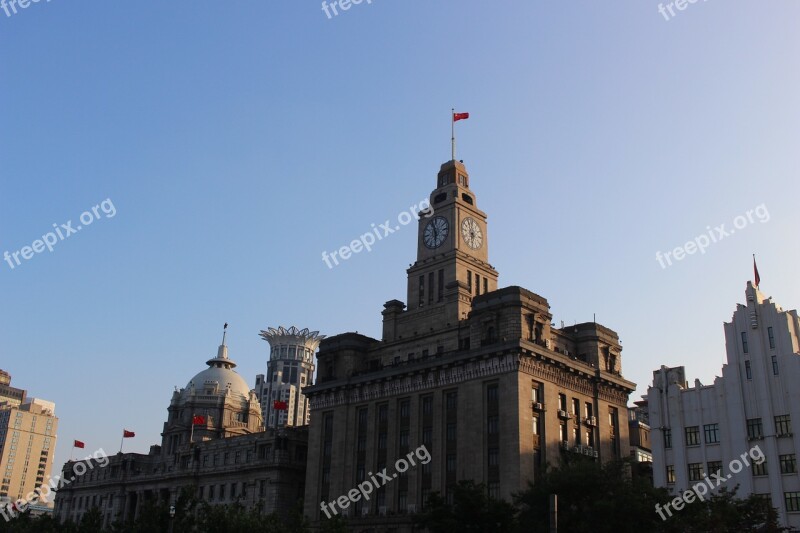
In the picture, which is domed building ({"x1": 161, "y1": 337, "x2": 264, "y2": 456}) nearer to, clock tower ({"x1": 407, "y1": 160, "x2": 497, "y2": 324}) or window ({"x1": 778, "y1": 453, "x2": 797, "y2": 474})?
clock tower ({"x1": 407, "y1": 160, "x2": 497, "y2": 324})

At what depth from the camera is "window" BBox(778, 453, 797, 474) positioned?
5710 centimetres

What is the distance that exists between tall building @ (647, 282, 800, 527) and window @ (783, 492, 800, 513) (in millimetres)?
62

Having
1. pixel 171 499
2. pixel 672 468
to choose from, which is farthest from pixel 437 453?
pixel 171 499

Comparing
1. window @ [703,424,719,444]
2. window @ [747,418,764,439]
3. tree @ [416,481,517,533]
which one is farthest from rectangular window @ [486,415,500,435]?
window @ [747,418,764,439]

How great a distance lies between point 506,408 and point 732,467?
68.8ft

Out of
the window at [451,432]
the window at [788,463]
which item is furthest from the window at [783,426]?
the window at [451,432]

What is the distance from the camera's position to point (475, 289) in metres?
91.5

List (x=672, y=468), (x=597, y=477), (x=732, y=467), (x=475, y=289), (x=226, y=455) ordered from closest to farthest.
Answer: (x=597, y=477) < (x=732, y=467) < (x=672, y=468) < (x=475, y=289) < (x=226, y=455)

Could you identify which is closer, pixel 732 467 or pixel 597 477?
pixel 597 477

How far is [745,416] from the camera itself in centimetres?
6038

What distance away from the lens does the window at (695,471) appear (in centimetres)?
6172

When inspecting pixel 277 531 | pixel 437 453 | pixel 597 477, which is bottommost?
pixel 277 531

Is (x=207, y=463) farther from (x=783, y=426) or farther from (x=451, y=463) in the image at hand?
(x=783, y=426)

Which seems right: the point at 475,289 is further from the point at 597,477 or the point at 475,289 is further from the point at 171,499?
the point at 171,499
